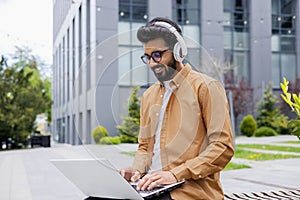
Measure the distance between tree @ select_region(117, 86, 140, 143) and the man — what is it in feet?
0.11

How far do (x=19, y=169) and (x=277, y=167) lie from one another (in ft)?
7.81

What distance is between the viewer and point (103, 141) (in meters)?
0.71

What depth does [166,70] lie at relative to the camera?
0.68 metres

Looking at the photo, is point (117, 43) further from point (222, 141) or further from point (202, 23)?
point (202, 23)

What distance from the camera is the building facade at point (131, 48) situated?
2.32 feet

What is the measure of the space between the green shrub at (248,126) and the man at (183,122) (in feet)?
25.8

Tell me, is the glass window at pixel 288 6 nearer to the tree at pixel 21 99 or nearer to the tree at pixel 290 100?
the tree at pixel 21 99

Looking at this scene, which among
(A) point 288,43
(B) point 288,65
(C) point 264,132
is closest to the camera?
(A) point 288,43

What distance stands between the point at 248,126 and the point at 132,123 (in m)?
8.11

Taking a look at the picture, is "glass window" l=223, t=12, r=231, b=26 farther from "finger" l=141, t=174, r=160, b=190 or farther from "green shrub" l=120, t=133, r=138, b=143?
"finger" l=141, t=174, r=160, b=190

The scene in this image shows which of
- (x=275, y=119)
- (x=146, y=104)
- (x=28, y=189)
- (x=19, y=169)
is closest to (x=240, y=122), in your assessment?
(x=275, y=119)

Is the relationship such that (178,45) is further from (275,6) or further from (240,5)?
(240,5)

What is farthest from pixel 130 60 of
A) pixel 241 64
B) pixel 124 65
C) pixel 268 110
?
pixel 268 110

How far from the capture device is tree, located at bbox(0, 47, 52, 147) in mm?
6613
